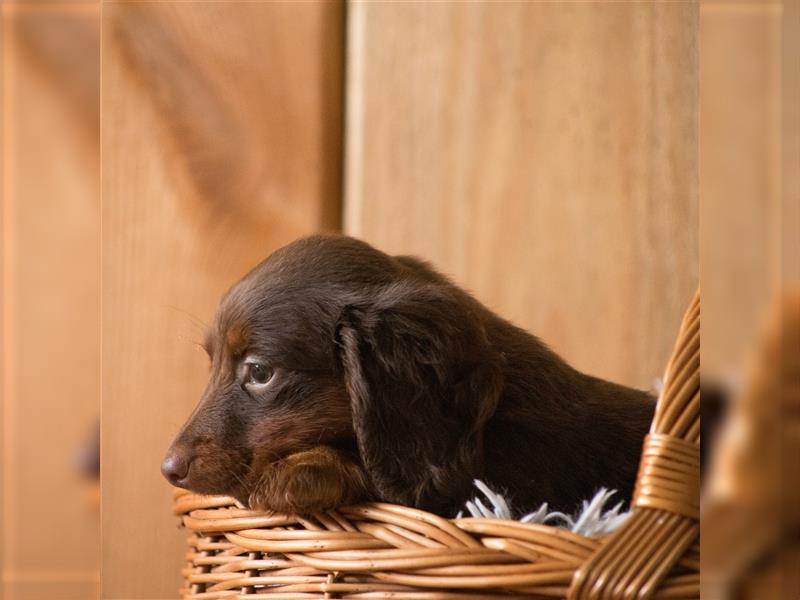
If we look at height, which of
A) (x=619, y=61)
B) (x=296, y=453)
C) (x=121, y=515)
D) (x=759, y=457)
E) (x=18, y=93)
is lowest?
(x=121, y=515)

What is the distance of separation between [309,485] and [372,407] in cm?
14

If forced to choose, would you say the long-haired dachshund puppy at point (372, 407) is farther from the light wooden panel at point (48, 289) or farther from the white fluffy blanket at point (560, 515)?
the light wooden panel at point (48, 289)

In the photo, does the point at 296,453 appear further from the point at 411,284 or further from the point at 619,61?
the point at 619,61

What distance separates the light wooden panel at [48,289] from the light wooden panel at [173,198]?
0.53 metres

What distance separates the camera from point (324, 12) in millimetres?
1697

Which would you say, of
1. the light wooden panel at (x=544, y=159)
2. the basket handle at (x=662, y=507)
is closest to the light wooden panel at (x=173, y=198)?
the light wooden panel at (x=544, y=159)

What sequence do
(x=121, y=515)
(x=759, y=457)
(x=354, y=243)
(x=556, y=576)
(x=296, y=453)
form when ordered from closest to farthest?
(x=759, y=457)
(x=556, y=576)
(x=296, y=453)
(x=354, y=243)
(x=121, y=515)

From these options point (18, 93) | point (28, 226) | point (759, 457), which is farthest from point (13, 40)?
point (759, 457)

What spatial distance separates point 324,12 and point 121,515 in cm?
95

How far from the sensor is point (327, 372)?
1.32m

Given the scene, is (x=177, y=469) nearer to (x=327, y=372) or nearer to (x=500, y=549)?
(x=327, y=372)

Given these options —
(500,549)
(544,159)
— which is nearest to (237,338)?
(500,549)

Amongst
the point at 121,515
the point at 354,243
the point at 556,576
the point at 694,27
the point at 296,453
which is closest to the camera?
the point at 556,576

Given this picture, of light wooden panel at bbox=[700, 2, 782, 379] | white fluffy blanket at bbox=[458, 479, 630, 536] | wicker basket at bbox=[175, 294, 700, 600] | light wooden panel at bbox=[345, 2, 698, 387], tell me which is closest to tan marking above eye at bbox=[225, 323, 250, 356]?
wicker basket at bbox=[175, 294, 700, 600]
